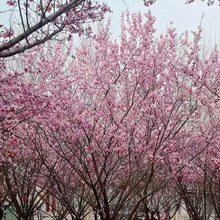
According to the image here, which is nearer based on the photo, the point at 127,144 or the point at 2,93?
the point at 2,93

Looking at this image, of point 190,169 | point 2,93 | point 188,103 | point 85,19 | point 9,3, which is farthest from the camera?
point 190,169

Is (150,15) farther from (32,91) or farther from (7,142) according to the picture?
(7,142)

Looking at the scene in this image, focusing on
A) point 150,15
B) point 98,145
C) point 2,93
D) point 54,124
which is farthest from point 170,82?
point 2,93

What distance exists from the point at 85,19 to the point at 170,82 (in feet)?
10.6

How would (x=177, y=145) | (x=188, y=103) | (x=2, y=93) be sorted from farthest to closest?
(x=177, y=145)
(x=188, y=103)
(x=2, y=93)

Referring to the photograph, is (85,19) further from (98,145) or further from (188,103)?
(188,103)

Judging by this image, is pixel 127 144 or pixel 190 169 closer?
pixel 127 144

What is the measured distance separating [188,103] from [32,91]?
3.36 metres

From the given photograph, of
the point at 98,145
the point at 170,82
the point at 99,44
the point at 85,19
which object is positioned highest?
the point at 99,44

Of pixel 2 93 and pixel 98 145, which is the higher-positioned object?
pixel 2 93

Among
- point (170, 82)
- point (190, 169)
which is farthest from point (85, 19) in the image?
point (190, 169)

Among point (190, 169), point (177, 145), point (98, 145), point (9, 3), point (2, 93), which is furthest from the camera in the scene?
point (190, 169)

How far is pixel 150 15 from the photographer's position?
6.68 meters

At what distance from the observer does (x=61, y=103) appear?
21.1 ft
